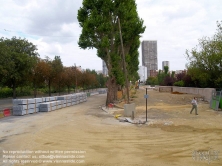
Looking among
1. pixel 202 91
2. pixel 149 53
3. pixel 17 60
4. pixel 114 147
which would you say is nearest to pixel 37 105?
pixel 17 60

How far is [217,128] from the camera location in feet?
42.4

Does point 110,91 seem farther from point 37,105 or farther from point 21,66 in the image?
point 21,66

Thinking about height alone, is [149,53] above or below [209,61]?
above

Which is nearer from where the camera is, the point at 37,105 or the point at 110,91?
the point at 37,105

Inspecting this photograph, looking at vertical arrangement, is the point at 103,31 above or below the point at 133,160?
above

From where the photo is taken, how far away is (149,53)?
15538cm

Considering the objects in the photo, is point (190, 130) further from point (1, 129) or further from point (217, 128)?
point (1, 129)

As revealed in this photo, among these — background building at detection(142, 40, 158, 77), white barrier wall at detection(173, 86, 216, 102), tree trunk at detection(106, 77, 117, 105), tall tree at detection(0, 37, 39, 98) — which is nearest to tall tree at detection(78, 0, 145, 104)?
tree trunk at detection(106, 77, 117, 105)

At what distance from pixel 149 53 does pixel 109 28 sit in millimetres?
132096

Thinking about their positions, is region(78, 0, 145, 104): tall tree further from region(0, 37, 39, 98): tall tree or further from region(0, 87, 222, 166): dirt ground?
region(0, 87, 222, 166): dirt ground

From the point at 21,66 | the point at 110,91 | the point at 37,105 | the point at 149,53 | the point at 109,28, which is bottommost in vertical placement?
the point at 37,105

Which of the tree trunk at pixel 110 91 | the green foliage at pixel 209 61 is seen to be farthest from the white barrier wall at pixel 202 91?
the tree trunk at pixel 110 91

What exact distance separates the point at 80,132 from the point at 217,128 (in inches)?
308

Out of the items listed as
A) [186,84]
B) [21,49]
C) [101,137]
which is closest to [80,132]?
[101,137]
